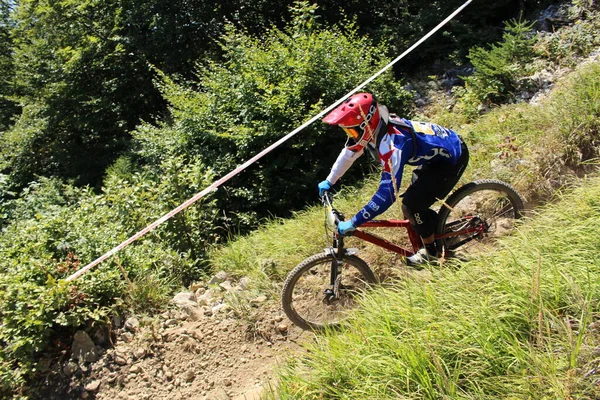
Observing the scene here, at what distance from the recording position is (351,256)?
3.70 meters

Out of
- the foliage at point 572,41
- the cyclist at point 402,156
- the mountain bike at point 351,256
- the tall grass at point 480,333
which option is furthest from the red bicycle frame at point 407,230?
the foliage at point 572,41

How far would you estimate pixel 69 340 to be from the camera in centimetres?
414

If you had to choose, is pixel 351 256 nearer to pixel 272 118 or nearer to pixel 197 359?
pixel 197 359

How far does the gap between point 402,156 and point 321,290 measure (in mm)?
1456

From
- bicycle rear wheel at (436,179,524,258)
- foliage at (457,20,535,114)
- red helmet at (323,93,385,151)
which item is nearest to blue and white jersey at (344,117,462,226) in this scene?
red helmet at (323,93,385,151)

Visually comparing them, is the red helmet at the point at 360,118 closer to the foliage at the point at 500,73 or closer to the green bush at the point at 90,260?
the green bush at the point at 90,260

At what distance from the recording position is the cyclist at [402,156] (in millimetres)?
3307

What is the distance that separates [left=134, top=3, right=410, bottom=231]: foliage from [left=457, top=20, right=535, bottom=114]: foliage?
4.29 feet

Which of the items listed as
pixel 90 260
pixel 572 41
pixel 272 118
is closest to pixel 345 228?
pixel 90 260

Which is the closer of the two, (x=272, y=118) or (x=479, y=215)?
(x=479, y=215)

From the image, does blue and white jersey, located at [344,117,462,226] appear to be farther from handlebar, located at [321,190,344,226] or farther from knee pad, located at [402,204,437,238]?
knee pad, located at [402,204,437,238]

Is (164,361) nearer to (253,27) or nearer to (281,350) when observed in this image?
(281,350)

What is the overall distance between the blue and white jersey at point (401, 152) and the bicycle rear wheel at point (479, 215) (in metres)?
0.49

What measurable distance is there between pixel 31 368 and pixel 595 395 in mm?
4238
